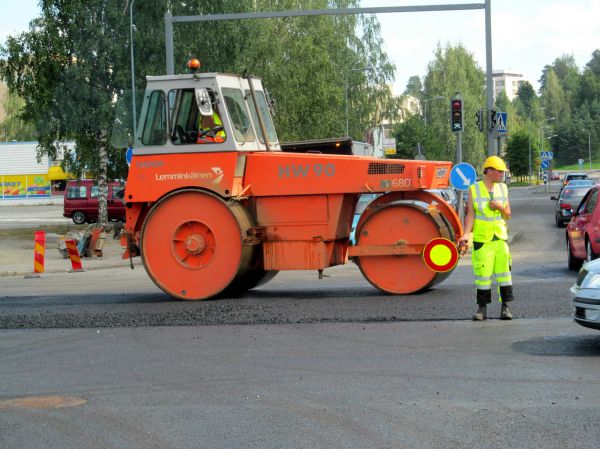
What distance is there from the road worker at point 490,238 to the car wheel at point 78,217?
43132 mm

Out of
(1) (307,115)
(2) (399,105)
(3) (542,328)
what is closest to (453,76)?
(2) (399,105)

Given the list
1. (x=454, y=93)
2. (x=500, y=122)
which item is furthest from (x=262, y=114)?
(x=454, y=93)

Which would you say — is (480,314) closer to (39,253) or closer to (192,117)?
(192,117)

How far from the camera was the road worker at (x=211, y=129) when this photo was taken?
14250mm

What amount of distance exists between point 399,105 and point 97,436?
60.9 m

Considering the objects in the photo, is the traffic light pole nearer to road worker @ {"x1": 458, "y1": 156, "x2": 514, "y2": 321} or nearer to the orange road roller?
the orange road roller

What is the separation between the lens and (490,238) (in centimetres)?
1119

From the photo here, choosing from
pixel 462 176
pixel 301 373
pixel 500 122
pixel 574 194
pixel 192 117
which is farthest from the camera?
pixel 574 194

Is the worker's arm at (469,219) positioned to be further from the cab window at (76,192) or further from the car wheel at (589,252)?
the cab window at (76,192)

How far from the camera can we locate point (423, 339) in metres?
10.0

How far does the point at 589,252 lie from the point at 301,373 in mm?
10706

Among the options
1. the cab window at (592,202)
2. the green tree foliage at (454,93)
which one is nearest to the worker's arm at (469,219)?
the cab window at (592,202)

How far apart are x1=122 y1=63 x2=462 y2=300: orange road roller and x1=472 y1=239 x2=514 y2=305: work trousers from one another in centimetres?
246

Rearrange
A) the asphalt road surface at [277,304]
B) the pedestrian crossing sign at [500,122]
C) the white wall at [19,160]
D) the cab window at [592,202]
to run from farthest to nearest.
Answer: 1. the white wall at [19,160]
2. the pedestrian crossing sign at [500,122]
3. the cab window at [592,202]
4. the asphalt road surface at [277,304]
